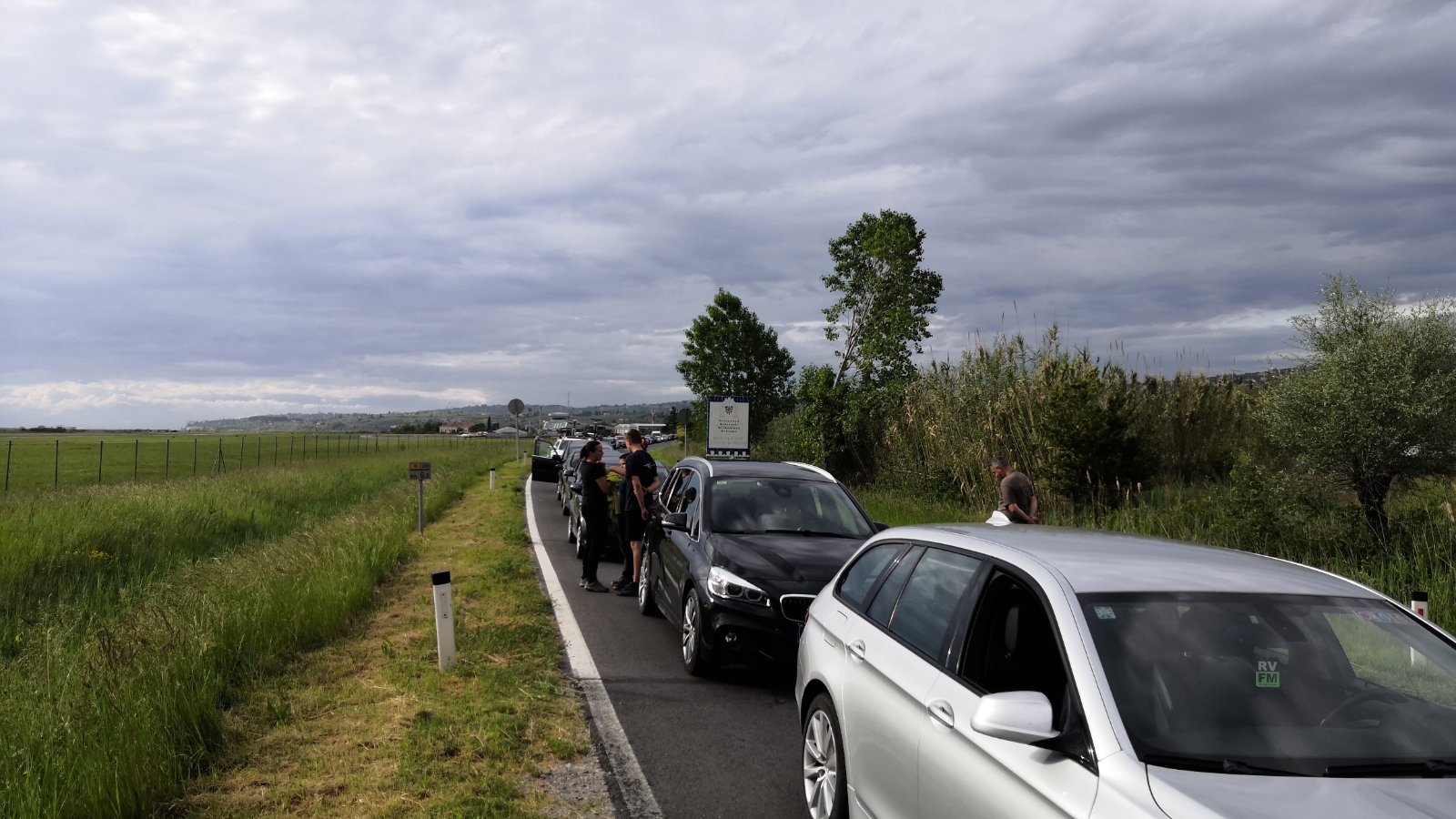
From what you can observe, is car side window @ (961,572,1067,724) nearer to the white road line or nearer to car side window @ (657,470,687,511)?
the white road line

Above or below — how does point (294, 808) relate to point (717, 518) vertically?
below

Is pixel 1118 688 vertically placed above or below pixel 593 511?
above

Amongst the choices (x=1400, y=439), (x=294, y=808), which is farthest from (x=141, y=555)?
(x=1400, y=439)

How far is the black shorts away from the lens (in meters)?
11.5

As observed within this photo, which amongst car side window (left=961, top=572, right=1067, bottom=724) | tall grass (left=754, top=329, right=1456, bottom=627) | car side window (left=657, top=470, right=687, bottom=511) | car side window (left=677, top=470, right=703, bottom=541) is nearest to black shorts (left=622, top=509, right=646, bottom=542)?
car side window (left=657, top=470, right=687, bottom=511)

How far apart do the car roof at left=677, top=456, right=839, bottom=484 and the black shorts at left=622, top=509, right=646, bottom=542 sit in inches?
77.3

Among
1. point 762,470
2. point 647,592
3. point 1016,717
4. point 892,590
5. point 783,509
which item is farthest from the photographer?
point 647,592

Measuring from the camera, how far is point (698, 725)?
627 cm

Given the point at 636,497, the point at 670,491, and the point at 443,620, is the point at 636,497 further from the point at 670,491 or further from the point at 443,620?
the point at 443,620

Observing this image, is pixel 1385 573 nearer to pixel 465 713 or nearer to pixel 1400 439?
pixel 1400 439

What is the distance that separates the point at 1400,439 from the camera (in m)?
10.2

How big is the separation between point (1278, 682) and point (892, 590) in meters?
1.68

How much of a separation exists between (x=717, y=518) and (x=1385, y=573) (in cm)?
585

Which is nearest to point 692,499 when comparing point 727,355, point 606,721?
point 606,721
